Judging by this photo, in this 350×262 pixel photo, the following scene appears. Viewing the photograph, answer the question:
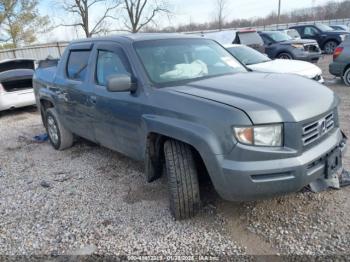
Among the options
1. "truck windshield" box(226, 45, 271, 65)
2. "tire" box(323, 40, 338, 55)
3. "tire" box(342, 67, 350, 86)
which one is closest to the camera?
"truck windshield" box(226, 45, 271, 65)

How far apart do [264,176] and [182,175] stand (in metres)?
0.76

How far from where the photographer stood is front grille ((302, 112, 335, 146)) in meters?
2.69

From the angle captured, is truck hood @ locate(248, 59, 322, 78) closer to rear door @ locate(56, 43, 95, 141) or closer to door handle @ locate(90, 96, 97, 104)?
rear door @ locate(56, 43, 95, 141)

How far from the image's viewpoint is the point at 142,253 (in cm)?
284

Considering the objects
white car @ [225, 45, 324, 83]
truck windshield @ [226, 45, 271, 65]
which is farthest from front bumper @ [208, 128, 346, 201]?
truck windshield @ [226, 45, 271, 65]

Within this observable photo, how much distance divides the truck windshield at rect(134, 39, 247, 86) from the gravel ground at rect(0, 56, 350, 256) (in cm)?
134

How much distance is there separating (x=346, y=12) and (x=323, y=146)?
195 ft

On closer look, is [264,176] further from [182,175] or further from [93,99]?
[93,99]

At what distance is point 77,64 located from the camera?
4.80 m

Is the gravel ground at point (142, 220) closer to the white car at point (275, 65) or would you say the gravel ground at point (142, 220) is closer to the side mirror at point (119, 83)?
the side mirror at point (119, 83)

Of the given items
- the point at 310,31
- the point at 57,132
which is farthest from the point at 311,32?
the point at 57,132

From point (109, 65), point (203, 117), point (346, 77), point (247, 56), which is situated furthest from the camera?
point (346, 77)

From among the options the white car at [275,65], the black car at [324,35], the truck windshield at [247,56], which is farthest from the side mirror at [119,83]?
the black car at [324,35]

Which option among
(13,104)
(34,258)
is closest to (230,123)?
(34,258)
